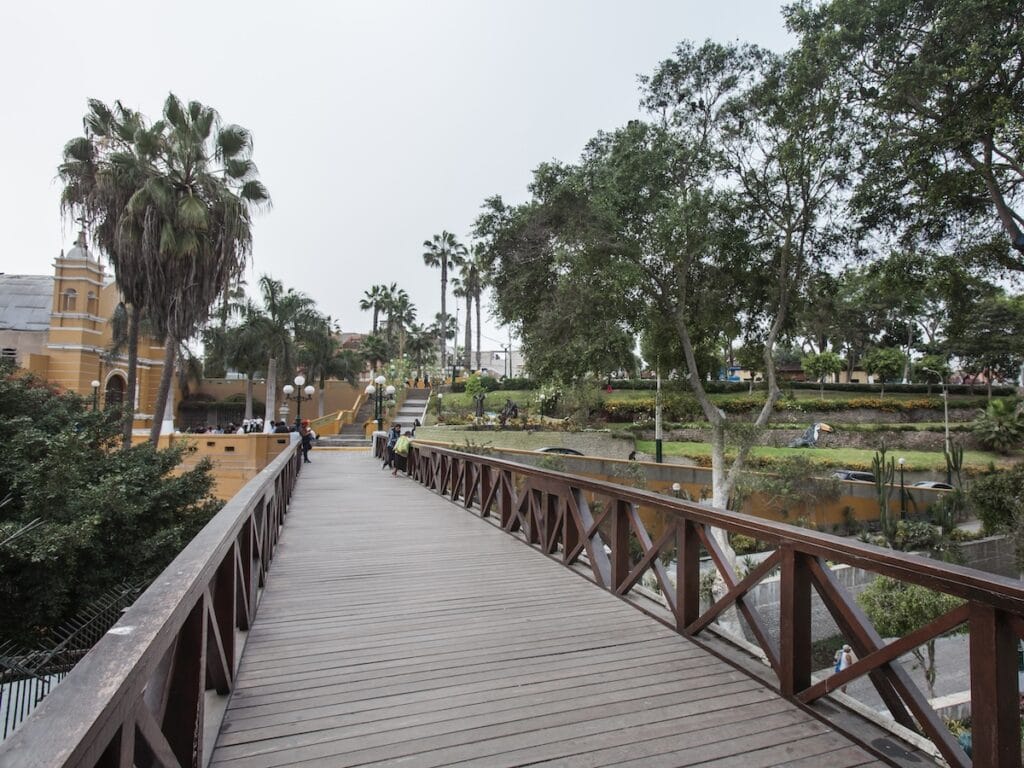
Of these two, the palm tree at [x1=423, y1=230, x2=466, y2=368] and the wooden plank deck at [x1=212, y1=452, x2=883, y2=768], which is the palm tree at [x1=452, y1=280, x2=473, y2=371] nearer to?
the palm tree at [x1=423, y1=230, x2=466, y2=368]

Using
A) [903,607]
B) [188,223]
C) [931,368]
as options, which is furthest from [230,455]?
[931,368]

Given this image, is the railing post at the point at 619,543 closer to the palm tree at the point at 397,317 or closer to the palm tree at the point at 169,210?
the palm tree at the point at 169,210

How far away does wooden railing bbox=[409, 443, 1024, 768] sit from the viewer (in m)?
2.10

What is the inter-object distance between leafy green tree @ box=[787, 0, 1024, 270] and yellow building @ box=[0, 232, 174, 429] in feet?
89.6

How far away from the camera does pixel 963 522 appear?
786 inches

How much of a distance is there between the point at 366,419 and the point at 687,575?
120 ft

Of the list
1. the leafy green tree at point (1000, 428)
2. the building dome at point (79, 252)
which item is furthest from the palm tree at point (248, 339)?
the leafy green tree at point (1000, 428)

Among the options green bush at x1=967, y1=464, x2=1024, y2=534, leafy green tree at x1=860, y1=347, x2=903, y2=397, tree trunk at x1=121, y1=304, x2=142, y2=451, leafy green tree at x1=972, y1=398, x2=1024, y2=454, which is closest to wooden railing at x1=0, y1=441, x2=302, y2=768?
tree trunk at x1=121, y1=304, x2=142, y2=451

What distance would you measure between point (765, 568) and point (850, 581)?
47.0ft

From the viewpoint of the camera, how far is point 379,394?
93.6ft

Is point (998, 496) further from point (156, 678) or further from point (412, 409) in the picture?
point (412, 409)

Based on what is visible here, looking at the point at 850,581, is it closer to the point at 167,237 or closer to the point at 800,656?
the point at 800,656

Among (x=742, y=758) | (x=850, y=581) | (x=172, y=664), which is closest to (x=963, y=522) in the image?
(x=850, y=581)

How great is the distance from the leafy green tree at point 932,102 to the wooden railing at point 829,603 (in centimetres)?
776
